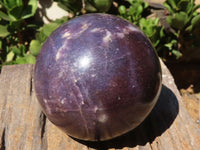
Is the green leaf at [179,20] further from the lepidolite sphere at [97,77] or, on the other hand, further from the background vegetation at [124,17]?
the lepidolite sphere at [97,77]

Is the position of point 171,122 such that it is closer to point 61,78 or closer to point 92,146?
point 92,146

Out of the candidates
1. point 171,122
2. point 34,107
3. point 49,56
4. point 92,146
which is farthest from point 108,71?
point 34,107

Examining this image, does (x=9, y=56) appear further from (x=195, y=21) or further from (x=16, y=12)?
(x=195, y=21)

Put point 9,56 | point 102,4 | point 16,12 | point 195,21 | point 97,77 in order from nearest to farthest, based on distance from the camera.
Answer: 1. point 97,77
2. point 195,21
3. point 102,4
4. point 16,12
5. point 9,56

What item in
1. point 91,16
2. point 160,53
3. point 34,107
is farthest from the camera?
point 160,53

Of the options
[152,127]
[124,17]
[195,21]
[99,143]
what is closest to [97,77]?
[99,143]

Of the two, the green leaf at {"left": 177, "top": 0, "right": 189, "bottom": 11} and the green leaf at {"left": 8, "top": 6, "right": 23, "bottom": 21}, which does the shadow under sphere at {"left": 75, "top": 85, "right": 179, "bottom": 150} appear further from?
the green leaf at {"left": 8, "top": 6, "right": 23, "bottom": 21}

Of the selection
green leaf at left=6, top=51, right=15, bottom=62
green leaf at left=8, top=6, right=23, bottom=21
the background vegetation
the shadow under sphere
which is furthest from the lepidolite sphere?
green leaf at left=6, top=51, right=15, bottom=62
